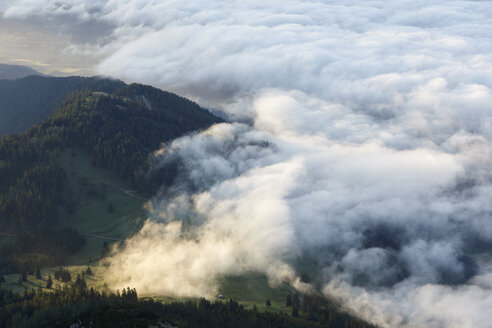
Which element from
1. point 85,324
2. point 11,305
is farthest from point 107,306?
point 11,305

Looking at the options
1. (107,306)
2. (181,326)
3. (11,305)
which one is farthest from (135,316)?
(11,305)

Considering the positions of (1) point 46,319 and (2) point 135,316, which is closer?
(2) point 135,316

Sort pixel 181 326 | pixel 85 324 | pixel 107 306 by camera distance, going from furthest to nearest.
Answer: pixel 181 326 → pixel 107 306 → pixel 85 324

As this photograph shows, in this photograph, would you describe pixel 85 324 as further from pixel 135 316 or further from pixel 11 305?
pixel 11 305

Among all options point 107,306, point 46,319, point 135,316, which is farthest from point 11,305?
point 135,316

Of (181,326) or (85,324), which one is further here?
(181,326)

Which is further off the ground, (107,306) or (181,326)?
(107,306)

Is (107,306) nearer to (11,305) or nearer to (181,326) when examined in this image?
(181,326)

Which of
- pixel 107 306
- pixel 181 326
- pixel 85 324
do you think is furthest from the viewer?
pixel 181 326
